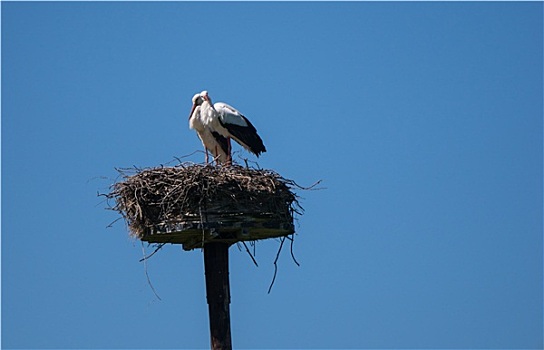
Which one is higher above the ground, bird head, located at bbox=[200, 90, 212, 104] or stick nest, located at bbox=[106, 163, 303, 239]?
bird head, located at bbox=[200, 90, 212, 104]

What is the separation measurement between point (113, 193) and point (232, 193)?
131 cm

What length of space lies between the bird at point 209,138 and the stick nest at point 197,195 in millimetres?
2907

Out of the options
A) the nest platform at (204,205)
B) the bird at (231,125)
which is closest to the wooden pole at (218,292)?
the nest platform at (204,205)

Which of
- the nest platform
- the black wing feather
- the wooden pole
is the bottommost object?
the wooden pole

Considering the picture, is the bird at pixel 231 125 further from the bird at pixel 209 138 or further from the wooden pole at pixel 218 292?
the wooden pole at pixel 218 292

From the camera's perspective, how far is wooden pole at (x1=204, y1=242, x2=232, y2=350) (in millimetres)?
11289

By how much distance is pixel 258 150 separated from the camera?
14867 mm

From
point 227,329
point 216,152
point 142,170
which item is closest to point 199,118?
point 216,152

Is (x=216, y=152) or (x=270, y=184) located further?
(x=216, y=152)

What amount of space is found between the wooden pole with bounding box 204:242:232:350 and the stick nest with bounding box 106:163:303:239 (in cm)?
49

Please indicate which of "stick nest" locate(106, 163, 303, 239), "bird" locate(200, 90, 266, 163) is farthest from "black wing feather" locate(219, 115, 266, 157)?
"stick nest" locate(106, 163, 303, 239)

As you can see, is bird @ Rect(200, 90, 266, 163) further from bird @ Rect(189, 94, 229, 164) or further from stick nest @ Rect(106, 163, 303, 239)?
stick nest @ Rect(106, 163, 303, 239)

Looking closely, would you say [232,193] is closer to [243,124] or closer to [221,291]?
[221,291]

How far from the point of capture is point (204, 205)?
11305 mm
